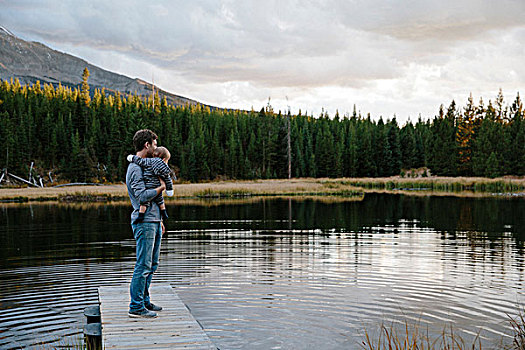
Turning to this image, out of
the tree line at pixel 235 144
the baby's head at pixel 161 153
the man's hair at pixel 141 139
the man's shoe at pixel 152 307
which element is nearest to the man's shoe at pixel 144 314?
the man's shoe at pixel 152 307

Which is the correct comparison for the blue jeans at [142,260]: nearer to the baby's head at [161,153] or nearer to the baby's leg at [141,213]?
the baby's leg at [141,213]

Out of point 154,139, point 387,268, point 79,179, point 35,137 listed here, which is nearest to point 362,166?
point 79,179

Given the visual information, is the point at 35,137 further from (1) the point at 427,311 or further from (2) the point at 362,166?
(1) the point at 427,311

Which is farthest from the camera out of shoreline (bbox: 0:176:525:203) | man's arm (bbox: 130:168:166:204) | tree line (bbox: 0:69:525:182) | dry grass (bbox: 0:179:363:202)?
tree line (bbox: 0:69:525:182)

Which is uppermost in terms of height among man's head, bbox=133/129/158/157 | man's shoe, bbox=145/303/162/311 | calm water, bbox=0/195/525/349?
man's head, bbox=133/129/158/157

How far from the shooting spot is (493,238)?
20359 mm

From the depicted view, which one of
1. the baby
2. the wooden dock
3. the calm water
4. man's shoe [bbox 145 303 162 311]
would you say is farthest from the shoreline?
the baby

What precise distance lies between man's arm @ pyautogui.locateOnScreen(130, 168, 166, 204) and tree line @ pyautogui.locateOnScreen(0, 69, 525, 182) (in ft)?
252

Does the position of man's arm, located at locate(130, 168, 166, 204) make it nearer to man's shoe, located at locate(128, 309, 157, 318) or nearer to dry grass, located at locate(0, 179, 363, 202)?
man's shoe, located at locate(128, 309, 157, 318)

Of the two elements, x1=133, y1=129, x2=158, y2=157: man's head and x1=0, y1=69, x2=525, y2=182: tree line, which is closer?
x1=133, y1=129, x2=158, y2=157: man's head

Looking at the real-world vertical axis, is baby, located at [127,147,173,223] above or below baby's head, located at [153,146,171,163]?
below

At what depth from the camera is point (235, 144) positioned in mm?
106375

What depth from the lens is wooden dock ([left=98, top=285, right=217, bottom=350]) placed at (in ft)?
20.9

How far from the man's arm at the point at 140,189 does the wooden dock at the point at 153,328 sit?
70.9 inches
